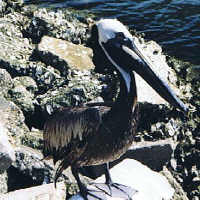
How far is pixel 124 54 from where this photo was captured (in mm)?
4191

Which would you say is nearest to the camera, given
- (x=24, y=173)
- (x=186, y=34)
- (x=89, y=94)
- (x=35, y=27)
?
(x=24, y=173)

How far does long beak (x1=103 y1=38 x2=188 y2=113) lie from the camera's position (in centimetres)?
418

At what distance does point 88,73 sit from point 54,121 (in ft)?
8.43

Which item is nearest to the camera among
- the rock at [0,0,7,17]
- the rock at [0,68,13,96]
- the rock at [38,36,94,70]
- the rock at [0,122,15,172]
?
the rock at [0,122,15,172]

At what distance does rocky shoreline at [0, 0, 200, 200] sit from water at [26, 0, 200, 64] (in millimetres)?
1911

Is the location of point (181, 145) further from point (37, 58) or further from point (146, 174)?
point (37, 58)

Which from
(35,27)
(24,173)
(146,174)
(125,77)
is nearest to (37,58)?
(35,27)

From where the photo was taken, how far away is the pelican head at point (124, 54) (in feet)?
13.6

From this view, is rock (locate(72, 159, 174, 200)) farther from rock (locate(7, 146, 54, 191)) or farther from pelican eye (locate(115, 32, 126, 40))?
pelican eye (locate(115, 32, 126, 40))

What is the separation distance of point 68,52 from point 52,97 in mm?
1094

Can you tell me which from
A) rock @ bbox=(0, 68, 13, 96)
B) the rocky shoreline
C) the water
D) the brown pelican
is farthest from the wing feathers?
the water

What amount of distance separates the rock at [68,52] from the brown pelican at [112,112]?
2749 millimetres

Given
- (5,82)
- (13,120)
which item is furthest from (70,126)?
(5,82)

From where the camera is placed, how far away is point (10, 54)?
7352 millimetres
